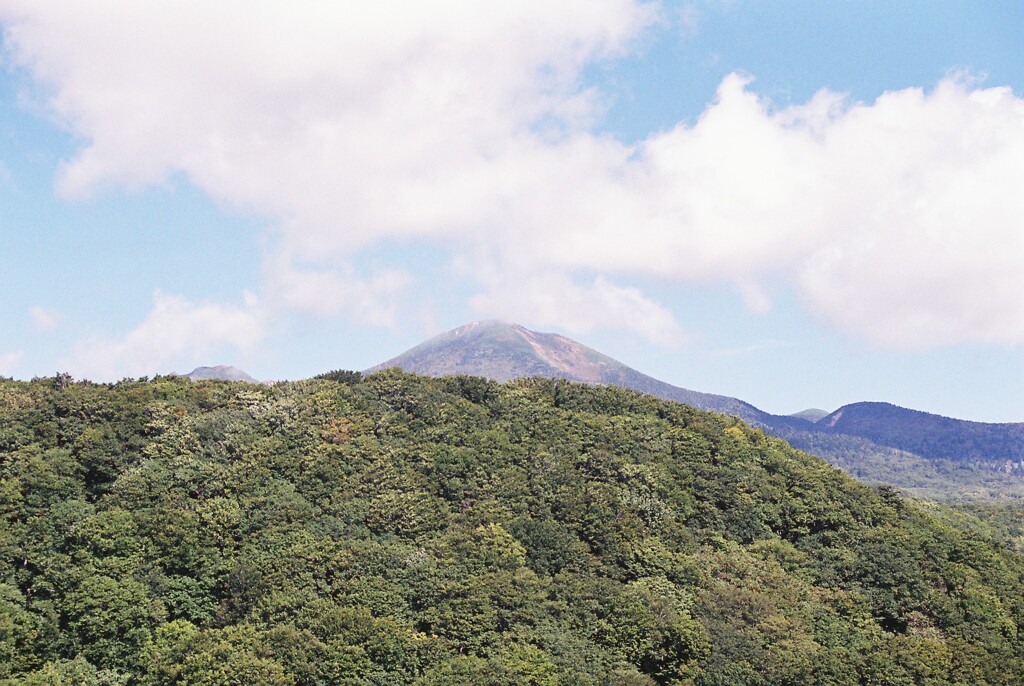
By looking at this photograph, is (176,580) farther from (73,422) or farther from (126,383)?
(126,383)

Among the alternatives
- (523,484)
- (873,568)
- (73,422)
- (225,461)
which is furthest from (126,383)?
(873,568)

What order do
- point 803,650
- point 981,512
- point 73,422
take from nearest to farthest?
point 803,650
point 73,422
point 981,512

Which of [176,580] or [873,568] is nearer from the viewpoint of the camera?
[176,580]

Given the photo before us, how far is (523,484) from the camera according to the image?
61.8m

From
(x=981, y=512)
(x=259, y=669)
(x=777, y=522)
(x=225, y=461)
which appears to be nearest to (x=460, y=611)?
(x=259, y=669)

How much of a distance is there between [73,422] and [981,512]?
13840 centimetres

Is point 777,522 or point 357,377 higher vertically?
point 357,377

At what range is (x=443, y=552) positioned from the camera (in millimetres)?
53906

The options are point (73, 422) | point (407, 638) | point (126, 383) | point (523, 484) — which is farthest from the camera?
point (126, 383)

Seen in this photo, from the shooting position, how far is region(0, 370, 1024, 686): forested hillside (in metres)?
45.4

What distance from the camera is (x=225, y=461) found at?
57.8 m

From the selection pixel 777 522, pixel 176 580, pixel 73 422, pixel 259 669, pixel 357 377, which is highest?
pixel 357 377

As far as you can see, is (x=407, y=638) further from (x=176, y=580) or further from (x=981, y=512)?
(x=981, y=512)

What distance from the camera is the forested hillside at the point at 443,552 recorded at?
45.4 meters
